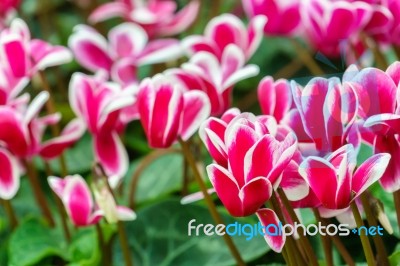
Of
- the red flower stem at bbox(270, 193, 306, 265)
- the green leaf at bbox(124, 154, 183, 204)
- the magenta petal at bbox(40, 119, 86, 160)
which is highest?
the magenta petal at bbox(40, 119, 86, 160)

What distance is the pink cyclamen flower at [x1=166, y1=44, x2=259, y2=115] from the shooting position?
2.86 ft

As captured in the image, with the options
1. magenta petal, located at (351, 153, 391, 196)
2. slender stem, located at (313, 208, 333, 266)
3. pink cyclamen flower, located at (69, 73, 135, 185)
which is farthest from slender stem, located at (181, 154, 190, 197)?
magenta petal, located at (351, 153, 391, 196)

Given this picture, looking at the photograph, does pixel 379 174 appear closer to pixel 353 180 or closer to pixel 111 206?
pixel 353 180

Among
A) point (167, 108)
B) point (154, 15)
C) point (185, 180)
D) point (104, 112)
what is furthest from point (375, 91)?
point (154, 15)

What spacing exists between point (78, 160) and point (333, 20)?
57 centimetres

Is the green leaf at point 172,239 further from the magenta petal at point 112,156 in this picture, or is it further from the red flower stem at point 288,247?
the red flower stem at point 288,247

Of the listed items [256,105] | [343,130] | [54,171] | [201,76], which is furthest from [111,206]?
[256,105]

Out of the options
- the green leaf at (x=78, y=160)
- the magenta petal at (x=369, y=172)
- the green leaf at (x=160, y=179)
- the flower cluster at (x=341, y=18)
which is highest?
the flower cluster at (x=341, y=18)

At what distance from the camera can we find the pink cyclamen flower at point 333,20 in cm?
92

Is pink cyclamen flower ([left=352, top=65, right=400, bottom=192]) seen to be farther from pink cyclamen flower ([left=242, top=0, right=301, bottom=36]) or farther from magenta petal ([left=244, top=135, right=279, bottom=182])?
pink cyclamen flower ([left=242, top=0, right=301, bottom=36])

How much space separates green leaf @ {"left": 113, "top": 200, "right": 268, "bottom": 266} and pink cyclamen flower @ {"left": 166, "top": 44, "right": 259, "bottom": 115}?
17 centimetres

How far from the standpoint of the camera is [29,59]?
95cm

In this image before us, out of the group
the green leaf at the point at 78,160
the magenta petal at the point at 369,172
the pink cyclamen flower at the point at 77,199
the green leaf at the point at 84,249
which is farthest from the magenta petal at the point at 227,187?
the green leaf at the point at 78,160

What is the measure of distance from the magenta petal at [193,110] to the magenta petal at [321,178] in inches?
7.5
